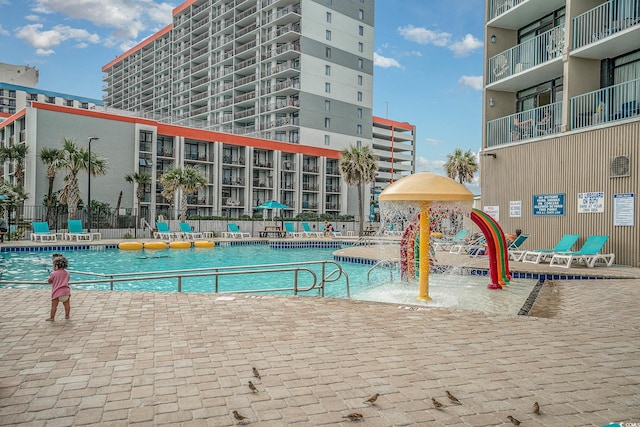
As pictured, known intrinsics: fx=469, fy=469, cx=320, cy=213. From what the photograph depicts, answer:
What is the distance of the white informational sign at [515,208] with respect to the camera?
18.6 m

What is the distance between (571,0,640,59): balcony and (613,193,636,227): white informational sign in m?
4.91

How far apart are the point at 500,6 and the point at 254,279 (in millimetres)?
15961

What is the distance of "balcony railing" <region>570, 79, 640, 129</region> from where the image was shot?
48.1ft

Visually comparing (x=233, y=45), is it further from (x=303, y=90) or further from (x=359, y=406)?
(x=359, y=406)

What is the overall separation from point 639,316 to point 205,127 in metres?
41.6

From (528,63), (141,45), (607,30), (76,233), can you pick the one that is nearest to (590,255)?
(607,30)

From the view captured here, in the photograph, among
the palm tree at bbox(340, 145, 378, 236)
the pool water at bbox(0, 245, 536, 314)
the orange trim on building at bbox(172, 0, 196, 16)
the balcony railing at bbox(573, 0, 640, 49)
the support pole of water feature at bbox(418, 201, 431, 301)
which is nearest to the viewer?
the support pole of water feature at bbox(418, 201, 431, 301)

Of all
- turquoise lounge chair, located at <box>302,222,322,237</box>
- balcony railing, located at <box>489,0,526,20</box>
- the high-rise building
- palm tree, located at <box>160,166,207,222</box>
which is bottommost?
turquoise lounge chair, located at <box>302,222,322,237</box>

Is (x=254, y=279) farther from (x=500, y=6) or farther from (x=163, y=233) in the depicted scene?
(x=163, y=233)

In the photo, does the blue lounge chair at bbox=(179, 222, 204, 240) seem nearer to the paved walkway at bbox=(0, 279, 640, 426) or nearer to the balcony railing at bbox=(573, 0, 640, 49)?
the paved walkway at bbox=(0, 279, 640, 426)

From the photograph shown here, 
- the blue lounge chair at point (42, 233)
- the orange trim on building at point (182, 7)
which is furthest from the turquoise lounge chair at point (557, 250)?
the orange trim on building at point (182, 7)

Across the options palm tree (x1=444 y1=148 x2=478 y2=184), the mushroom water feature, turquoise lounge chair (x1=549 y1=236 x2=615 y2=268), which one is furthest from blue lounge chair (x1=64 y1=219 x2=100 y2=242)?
palm tree (x1=444 y1=148 x2=478 y2=184)

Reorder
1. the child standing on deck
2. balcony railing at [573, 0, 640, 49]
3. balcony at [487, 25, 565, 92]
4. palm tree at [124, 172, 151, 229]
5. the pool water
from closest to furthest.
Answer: the child standing on deck
the pool water
balcony railing at [573, 0, 640, 49]
balcony at [487, 25, 565, 92]
palm tree at [124, 172, 151, 229]

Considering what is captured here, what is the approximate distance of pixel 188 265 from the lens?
58.1ft
